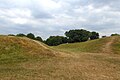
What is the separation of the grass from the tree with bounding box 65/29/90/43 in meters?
59.1

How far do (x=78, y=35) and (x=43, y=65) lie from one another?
2770 inches

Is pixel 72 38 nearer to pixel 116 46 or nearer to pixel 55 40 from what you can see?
pixel 55 40

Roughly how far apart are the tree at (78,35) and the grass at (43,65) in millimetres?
59087

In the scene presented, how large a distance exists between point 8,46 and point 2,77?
1338 cm

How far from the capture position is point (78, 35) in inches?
3588

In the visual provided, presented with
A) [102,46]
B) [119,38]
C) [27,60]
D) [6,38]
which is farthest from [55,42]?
[27,60]

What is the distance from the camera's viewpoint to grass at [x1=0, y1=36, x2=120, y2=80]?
1688 centimetres

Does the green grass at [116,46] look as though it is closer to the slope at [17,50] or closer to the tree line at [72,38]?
the slope at [17,50]

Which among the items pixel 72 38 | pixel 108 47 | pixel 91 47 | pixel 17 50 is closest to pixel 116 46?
pixel 108 47

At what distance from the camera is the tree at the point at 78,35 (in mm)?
90000

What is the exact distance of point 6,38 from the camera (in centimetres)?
3123

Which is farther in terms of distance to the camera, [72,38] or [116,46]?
[72,38]

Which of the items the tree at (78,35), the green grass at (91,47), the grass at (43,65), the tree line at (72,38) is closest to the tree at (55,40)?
the tree line at (72,38)

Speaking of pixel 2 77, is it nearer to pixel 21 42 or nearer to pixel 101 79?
pixel 101 79
